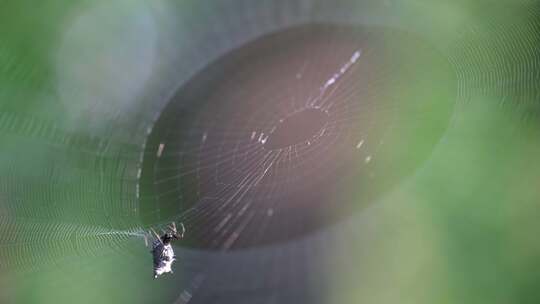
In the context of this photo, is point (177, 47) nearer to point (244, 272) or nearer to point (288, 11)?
point (288, 11)

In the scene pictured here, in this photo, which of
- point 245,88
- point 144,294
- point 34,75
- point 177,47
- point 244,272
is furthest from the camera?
point 244,272

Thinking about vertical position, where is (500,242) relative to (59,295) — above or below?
below

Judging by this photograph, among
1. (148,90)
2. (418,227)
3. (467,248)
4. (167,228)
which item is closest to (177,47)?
(148,90)

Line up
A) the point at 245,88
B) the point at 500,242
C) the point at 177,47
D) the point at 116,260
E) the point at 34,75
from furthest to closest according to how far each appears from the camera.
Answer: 1. the point at 500,242
2. the point at 116,260
3. the point at 245,88
4. the point at 177,47
5. the point at 34,75

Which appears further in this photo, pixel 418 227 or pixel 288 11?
pixel 418 227

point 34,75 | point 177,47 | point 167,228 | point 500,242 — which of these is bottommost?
point 500,242


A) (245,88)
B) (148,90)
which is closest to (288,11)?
(245,88)
